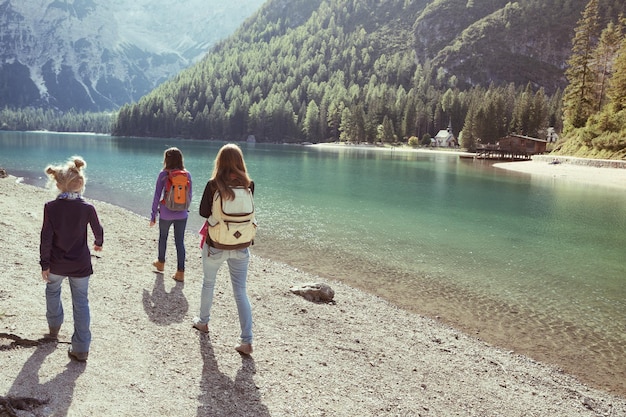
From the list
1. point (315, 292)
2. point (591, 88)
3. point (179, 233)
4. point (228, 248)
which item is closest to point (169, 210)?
point (179, 233)

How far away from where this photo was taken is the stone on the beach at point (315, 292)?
12.1 metres

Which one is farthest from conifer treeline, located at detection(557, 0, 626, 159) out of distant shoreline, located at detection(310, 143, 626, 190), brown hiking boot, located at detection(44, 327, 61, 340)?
brown hiking boot, located at detection(44, 327, 61, 340)

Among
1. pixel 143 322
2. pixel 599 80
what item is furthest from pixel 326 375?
pixel 599 80

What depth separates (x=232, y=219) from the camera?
23.4ft

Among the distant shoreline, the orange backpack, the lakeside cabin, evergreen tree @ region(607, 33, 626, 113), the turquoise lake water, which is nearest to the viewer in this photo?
the orange backpack

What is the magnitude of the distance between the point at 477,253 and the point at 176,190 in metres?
14.7

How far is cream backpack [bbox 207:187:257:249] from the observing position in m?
7.11

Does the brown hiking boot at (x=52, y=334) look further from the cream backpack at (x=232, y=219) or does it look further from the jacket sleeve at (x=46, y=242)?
the cream backpack at (x=232, y=219)

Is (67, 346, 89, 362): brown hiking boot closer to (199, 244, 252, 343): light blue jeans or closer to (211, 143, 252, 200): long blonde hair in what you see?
(199, 244, 252, 343): light blue jeans

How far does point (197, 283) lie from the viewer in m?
12.0

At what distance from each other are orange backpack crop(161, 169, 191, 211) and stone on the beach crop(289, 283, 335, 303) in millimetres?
3664

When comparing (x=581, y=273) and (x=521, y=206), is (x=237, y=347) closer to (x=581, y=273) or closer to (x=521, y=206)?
(x=581, y=273)

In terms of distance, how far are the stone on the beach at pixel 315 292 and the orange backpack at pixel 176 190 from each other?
3664 millimetres

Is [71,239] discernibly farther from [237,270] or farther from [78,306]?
[237,270]
